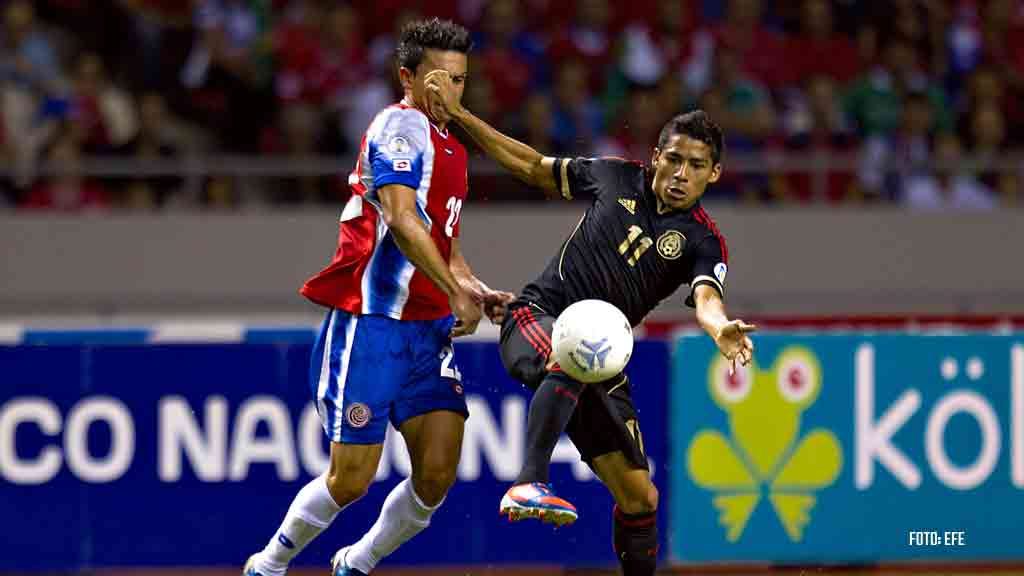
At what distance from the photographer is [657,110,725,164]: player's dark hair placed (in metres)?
6.80

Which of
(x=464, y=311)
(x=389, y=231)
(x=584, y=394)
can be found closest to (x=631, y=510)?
(x=584, y=394)

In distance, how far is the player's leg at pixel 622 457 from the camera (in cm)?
679

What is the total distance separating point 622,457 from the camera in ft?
22.4

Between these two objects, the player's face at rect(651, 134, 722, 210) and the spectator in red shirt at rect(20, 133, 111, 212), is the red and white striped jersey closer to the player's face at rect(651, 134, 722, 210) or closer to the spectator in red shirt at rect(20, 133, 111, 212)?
the player's face at rect(651, 134, 722, 210)

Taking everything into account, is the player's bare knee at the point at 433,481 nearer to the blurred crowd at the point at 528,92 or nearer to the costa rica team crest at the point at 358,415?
the costa rica team crest at the point at 358,415

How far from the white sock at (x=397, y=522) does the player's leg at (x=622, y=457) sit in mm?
746

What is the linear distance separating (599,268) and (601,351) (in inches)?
24.6

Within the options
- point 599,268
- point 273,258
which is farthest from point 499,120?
point 599,268

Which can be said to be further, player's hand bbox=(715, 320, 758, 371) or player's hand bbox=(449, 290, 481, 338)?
player's hand bbox=(449, 290, 481, 338)

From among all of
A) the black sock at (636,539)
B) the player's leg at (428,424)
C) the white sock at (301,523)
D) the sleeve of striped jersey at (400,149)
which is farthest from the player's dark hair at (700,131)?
the white sock at (301,523)

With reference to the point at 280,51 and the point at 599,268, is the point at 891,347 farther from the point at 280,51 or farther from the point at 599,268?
the point at 280,51

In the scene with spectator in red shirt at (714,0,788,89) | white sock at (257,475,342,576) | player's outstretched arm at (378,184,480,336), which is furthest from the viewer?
spectator in red shirt at (714,0,788,89)

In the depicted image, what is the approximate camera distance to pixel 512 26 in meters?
12.8

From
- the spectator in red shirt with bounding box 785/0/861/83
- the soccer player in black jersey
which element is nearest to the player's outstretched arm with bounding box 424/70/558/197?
the soccer player in black jersey
